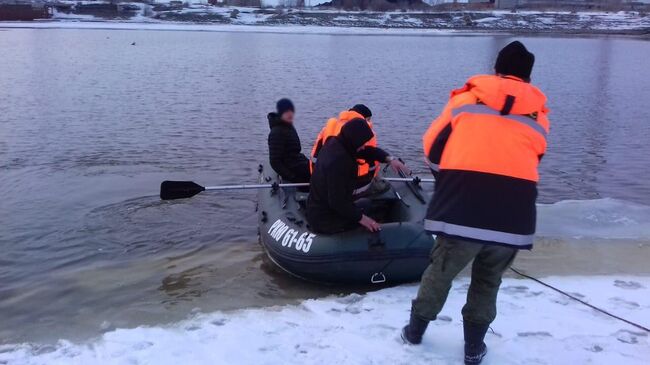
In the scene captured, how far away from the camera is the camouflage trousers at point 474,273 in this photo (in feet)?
11.7

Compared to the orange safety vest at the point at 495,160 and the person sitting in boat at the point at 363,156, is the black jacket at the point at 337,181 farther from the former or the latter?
the orange safety vest at the point at 495,160

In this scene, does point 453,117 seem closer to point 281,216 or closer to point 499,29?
point 281,216

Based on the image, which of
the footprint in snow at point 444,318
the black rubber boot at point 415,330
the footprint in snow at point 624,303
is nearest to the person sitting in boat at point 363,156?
the footprint in snow at point 444,318

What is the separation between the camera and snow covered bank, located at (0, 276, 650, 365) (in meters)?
3.98

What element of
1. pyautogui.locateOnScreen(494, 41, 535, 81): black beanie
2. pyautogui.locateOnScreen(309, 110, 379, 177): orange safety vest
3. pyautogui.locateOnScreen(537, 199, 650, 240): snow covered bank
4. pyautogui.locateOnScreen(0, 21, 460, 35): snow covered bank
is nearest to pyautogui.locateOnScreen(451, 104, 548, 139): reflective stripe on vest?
pyautogui.locateOnScreen(494, 41, 535, 81): black beanie

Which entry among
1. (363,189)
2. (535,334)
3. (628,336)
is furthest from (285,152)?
(628,336)

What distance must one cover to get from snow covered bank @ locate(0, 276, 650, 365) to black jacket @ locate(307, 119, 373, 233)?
0.73 m

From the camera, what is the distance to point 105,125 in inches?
530

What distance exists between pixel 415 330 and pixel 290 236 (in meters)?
2.11

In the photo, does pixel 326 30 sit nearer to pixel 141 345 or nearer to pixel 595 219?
pixel 595 219

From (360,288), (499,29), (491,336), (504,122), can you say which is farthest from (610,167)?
(499,29)

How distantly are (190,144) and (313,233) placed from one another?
22.6 ft

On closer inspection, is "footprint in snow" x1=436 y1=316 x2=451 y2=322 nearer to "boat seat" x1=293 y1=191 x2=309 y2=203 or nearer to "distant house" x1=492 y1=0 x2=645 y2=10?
"boat seat" x1=293 y1=191 x2=309 y2=203

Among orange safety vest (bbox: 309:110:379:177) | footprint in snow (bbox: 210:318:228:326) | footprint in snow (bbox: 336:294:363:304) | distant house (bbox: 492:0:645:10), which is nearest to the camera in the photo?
footprint in snow (bbox: 210:318:228:326)
